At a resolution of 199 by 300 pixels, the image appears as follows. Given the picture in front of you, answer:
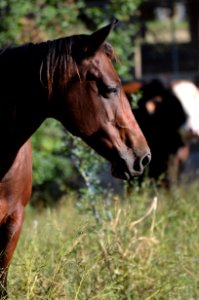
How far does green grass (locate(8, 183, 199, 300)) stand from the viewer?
456cm

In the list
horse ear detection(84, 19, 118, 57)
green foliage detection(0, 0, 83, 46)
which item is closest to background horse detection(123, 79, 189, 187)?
green foliage detection(0, 0, 83, 46)

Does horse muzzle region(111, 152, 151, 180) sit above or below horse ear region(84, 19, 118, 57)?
below

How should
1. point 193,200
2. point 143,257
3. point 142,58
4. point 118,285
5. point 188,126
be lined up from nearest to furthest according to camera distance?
point 118,285
point 143,257
point 193,200
point 188,126
point 142,58

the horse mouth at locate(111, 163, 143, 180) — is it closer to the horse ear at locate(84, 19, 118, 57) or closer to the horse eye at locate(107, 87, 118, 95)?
→ the horse eye at locate(107, 87, 118, 95)

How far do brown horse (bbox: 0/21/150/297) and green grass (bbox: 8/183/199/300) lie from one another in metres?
0.31

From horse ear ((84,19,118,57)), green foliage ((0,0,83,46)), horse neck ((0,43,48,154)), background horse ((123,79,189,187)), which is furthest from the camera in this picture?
background horse ((123,79,189,187))

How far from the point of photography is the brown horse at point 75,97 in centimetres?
444

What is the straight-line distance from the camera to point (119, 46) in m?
8.52

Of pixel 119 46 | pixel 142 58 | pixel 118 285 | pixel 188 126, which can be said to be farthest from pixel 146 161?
pixel 142 58

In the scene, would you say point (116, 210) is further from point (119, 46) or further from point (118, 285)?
point (119, 46)

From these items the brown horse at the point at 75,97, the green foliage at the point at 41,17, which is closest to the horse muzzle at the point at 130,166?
the brown horse at the point at 75,97

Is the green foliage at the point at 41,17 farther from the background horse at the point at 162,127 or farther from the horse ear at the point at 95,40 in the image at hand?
the horse ear at the point at 95,40

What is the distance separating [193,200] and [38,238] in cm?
178

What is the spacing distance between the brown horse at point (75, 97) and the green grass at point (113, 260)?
31 cm
